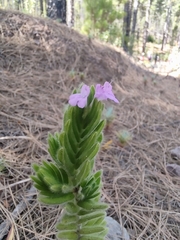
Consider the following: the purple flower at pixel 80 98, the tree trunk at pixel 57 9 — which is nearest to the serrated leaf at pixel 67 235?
the purple flower at pixel 80 98

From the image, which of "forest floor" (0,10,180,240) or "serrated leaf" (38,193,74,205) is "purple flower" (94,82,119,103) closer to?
"serrated leaf" (38,193,74,205)

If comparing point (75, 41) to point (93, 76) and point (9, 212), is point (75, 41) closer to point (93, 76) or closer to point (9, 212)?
point (93, 76)

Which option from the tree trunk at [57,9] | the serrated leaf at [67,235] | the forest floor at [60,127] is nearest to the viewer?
the serrated leaf at [67,235]

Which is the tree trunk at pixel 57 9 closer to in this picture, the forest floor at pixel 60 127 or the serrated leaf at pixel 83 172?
the forest floor at pixel 60 127

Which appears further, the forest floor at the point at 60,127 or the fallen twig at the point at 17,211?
the forest floor at the point at 60,127

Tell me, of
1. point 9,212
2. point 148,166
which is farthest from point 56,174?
point 148,166
